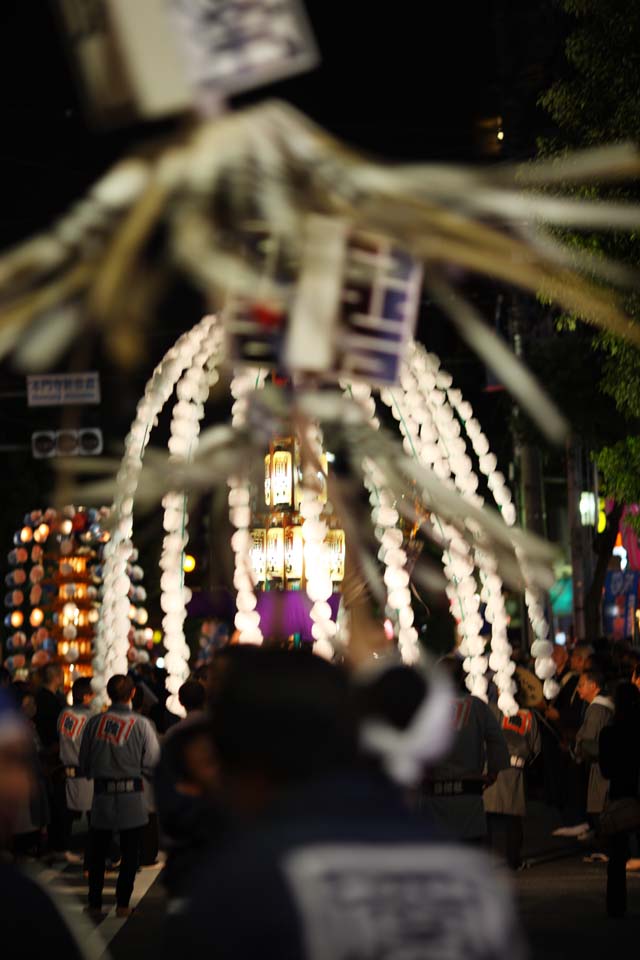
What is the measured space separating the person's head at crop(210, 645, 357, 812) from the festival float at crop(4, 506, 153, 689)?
23.8 metres

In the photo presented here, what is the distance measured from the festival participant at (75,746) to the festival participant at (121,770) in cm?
262

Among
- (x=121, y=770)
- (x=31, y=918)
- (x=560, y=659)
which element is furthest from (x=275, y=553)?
(x=31, y=918)

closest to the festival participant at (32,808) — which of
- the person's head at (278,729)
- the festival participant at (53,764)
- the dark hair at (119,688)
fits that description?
the festival participant at (53,764)

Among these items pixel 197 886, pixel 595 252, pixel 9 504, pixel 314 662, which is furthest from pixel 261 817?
pixel 9 504

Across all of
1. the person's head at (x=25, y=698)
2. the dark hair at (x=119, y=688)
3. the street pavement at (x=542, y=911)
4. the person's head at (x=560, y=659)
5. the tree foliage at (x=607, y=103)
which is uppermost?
the tree foliage at (x=607, y=103)

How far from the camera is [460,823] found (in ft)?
32.9

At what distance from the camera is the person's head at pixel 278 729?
9.10 feet

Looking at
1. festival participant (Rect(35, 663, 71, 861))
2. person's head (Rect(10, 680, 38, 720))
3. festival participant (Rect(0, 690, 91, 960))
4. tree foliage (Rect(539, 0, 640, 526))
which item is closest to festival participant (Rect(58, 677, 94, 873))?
person's head (Rect(10, 680, 38, 720))

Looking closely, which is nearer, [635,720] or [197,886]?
[197,886]

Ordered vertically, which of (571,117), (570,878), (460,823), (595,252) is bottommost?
(570,878)

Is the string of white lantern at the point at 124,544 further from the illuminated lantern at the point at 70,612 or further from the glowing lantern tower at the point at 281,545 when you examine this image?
the illuminated lantern at the point at 70,612

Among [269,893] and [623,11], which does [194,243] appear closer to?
[269,893]

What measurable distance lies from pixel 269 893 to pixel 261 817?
185 millimetres

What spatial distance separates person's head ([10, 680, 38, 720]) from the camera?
1550 cm
